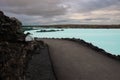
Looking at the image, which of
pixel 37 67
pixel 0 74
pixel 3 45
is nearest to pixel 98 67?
pixel 37 67

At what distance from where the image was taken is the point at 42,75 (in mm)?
9352

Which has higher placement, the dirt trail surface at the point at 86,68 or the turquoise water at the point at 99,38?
the dirt trail surface at the point at 86,68

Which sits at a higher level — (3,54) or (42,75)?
(3,54)

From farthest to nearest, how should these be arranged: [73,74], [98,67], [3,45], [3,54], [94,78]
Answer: [98,67], [73,74], [94,78], [3,45], [3,54]

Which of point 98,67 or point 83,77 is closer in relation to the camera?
→ point 83,77

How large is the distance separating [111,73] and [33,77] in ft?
12.8

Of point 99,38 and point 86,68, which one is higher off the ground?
point 86,68

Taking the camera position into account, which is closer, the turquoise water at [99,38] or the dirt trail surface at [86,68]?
the dirt trail surface at [86,68]

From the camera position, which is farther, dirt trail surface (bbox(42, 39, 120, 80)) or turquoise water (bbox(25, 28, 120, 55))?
turquoise water (bbox(25, 28, 120, 55))

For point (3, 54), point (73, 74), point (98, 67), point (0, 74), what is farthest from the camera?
point (98, 67)

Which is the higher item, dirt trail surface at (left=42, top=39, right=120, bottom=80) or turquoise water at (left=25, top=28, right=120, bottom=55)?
dirt trail surface at (left=42, top=39, right=120, bottom=80)

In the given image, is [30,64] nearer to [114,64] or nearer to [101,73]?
[101,73]

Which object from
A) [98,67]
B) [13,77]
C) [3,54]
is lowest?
[98,67]

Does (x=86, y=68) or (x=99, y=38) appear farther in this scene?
(x=99, y=38)
